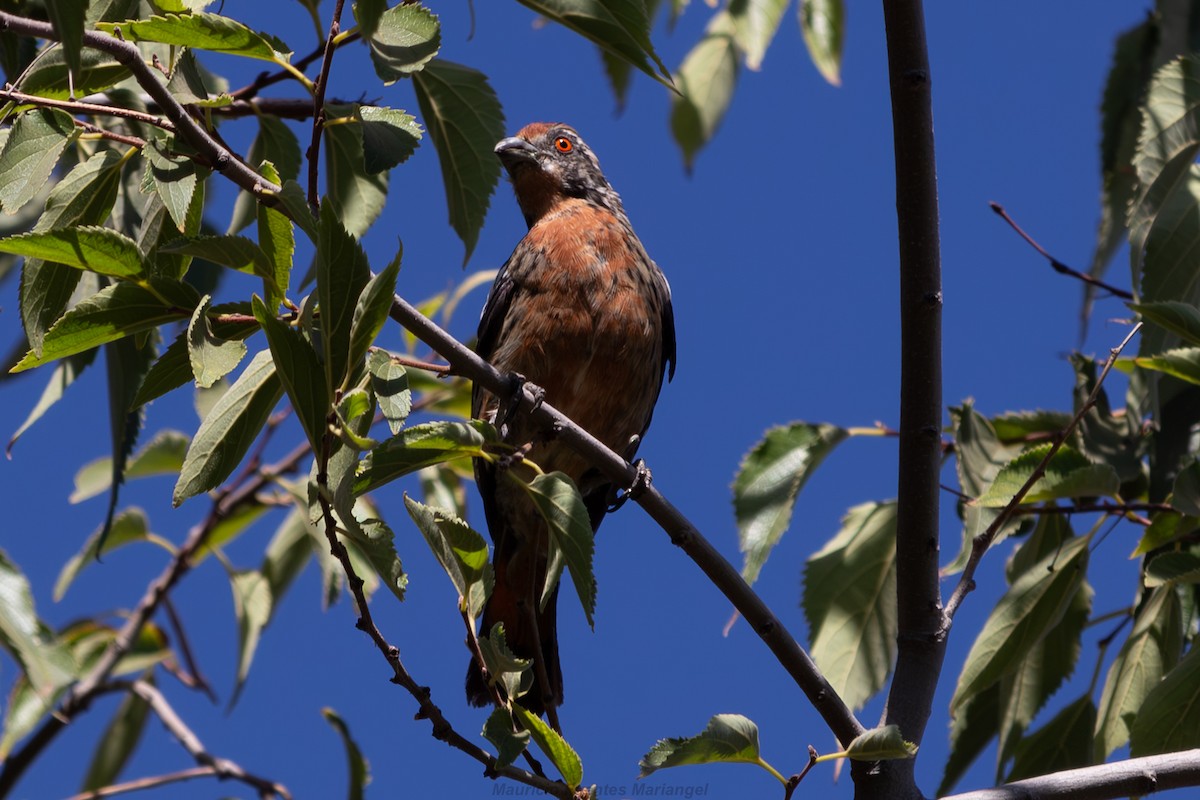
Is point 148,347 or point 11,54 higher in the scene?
point 11,54

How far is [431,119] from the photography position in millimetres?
3500

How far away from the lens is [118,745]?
19.3ft

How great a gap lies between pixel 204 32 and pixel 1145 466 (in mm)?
3144

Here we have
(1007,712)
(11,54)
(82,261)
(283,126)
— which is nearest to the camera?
(82,261)

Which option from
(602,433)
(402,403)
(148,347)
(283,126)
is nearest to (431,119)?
(283,126)

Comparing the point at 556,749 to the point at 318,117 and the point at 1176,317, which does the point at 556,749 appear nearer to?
the point at 318,117

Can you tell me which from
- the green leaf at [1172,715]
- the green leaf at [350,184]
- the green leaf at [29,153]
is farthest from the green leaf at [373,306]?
the green leaf at [1172,715]

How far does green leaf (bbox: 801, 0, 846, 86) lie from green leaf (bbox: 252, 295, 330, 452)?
3.31 meters

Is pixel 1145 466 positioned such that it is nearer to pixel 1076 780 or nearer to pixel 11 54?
pixel 1076 780

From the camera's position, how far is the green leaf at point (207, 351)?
90.7 inches

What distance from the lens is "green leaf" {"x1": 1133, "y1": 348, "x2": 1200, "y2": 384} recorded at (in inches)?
126

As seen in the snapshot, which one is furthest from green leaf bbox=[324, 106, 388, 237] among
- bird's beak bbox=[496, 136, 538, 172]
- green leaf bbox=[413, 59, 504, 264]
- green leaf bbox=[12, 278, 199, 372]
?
bird's beak bbox=[496, 136, 538, 172]

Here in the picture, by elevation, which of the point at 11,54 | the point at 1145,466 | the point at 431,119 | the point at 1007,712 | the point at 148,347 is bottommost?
the point at 1007,712

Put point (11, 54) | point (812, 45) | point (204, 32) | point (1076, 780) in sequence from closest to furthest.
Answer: point (204, 32), point (1076, 780), point (11, 54), point (812, 45)
